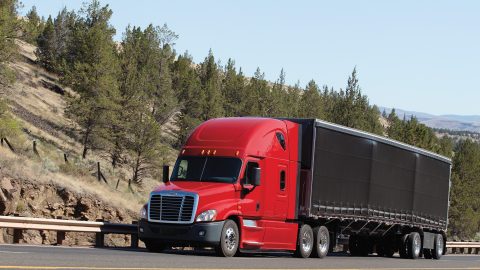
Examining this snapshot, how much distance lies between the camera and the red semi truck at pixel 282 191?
19.2 meters

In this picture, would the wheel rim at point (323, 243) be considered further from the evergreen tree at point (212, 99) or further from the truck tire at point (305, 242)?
the evergreen tree at point (212, 99)

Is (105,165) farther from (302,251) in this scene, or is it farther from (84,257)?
(84,257)

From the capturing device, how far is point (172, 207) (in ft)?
63.0

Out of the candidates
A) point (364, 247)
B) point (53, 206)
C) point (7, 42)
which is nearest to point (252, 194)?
point (364, 247)

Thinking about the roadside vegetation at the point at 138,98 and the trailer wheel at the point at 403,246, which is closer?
the trailer wheel at the point at 403,246

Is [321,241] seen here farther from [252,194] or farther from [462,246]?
[462,246]

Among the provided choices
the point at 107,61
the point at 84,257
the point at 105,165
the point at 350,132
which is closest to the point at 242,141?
the point at 350,132

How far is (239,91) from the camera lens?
8012 cm

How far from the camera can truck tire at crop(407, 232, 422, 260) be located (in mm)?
28062

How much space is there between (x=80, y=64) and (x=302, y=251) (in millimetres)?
32574

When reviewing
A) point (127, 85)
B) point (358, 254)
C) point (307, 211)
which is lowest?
point (358, 254)

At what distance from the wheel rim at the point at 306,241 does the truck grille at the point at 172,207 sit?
4314 millimetres

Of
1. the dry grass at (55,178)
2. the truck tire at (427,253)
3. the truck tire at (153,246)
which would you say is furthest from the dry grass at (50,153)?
the truck tire at (153,246)

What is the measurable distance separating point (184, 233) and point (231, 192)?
4.97 ft
